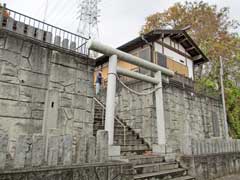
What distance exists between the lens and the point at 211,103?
10312mm

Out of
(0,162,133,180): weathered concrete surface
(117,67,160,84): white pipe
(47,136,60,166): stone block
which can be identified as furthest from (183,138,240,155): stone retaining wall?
(47,136,60,166): stone block

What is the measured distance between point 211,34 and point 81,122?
13978 millimetres

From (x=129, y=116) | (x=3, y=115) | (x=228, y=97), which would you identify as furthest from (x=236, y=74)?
(x=3, y=115)


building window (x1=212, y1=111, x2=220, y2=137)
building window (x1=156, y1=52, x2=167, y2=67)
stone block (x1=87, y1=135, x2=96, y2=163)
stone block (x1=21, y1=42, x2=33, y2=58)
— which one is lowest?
stone block (x1=87, y1=135, x2=96, y2=163)

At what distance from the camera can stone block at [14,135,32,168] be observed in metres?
2.48

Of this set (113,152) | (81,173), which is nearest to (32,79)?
(113,152)

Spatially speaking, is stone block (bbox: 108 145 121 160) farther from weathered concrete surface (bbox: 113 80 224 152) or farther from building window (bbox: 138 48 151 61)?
building window (bbox: 138 48 151 61)

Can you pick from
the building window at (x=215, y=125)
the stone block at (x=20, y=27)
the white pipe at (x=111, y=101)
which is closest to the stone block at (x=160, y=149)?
the white pipe at (x=111, y=101)

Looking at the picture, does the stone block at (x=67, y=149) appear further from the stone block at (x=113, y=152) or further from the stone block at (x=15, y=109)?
the stone block at (x=15, y=109)

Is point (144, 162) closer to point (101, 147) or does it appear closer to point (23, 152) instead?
point (101, 147)

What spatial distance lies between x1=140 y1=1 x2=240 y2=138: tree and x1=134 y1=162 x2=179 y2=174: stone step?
22.6 feet

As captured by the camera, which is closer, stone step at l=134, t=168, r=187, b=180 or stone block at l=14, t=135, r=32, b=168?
stone block at l=14, t=135, r=32, b=168

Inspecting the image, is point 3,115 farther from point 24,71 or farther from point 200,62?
point 200,62

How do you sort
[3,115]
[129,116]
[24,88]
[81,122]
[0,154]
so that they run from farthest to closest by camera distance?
1. [129,116]
2. [81,122]
3. [24,88]
4. [3,115]
5. [0,154]
